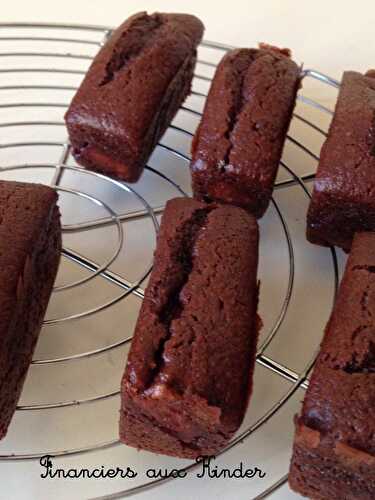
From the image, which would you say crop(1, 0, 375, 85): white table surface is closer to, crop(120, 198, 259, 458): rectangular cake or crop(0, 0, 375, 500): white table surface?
crop(0, 0, 375, 500): white table surface

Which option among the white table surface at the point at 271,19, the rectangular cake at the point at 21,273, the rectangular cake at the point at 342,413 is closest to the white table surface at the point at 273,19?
the white table surface at the point at 271,19

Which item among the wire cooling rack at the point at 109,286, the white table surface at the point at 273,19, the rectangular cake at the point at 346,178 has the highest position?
the white table surface at the point at 273,19

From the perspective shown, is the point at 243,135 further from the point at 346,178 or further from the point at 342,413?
the point at 342,413

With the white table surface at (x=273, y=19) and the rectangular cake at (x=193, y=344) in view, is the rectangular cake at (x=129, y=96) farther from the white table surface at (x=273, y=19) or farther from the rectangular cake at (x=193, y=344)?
the white table surface at (x=273, y=19)

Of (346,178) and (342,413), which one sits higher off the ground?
(346,178)

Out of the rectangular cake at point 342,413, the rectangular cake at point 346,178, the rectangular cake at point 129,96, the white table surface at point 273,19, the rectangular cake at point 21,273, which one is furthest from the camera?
the white table surface at point 273,19

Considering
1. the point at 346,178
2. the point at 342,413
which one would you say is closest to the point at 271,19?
the point at 346,178

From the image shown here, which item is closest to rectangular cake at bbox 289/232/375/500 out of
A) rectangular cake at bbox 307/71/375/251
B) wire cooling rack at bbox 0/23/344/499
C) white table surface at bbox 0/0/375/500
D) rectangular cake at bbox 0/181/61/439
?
wire cooling rack at bbox 0/23/344/499
